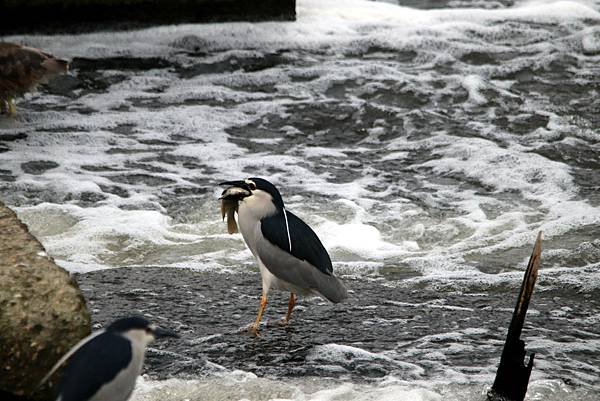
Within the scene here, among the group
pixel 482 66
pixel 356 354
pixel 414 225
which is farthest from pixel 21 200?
pixel 482 66

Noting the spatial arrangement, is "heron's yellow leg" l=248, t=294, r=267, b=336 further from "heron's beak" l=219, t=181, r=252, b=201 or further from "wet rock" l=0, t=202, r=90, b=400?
"wet rock" l=0, t=202, r=90, b=400

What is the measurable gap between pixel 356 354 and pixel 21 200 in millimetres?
3145

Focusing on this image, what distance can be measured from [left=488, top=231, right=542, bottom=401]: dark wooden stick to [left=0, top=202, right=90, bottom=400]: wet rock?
1.50 m

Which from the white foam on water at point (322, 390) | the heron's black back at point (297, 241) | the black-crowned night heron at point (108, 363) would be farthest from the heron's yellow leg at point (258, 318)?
the black-crowned night heron at point (108, 363)

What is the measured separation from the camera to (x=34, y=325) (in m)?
3.71

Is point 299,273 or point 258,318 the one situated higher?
point 299,273

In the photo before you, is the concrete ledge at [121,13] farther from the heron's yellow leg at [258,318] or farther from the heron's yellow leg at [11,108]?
the heron's yellow leg at [258,318]

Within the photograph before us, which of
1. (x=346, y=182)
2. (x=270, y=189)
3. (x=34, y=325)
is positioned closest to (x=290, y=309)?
(x=270, y=189)

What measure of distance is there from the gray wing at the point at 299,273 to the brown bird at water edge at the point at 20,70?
4.47 meters

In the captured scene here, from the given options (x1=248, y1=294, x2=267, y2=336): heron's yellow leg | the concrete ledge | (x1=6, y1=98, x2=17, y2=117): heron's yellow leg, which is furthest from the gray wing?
the concrete ledge

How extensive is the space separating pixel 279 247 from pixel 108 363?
1.81 meters

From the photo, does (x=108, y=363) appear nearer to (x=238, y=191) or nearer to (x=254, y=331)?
(x=254, y=331)

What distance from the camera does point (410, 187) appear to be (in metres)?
7.29

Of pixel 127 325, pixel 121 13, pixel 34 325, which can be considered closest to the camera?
pixel 127 325
